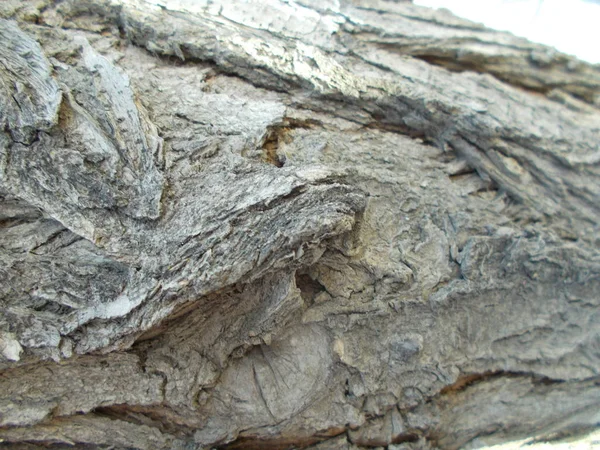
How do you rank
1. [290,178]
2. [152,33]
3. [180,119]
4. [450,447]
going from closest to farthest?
[290,178], [180,119], [152,33], [450,447]

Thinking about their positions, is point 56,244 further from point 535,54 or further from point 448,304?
point 535,54

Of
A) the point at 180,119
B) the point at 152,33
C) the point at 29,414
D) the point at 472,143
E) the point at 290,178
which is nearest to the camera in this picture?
the point at 29,414

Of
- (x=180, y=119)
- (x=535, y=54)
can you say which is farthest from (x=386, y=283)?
(x=535, y=54)

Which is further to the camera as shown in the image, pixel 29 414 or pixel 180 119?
pixel 180 119

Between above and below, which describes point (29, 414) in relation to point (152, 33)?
below

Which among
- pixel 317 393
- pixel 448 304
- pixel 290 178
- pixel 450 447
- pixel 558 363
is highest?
pixel 290 178

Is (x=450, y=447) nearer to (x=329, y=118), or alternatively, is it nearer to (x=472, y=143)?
(x=472, y=143)

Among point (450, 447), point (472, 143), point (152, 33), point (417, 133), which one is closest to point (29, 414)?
point (152, 33)
